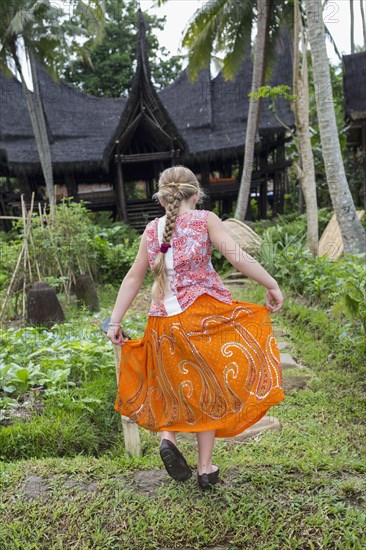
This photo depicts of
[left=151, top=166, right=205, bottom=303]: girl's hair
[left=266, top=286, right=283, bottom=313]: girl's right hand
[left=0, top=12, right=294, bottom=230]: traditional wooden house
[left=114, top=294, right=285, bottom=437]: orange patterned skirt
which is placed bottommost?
[left=114, top=294, right=285, bottom=437]: orange patterned skirt

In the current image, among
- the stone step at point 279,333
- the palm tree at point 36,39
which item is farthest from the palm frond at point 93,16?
the stone step at point 279,333

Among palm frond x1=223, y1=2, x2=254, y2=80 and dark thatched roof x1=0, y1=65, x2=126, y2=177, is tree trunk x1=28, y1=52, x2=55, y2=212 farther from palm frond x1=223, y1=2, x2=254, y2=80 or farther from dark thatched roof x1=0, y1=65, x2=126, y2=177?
palm frond x1=223, y1=2, x2=254, y2=80

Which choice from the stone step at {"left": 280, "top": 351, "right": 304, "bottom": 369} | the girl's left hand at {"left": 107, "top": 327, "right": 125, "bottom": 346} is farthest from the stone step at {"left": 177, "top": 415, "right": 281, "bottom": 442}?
the girl's left hand at {"left": 107, "top": 327, "right": 125, "bottom": 346}

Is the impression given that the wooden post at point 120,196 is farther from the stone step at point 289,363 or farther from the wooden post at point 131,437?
the wooden post at point 131,437

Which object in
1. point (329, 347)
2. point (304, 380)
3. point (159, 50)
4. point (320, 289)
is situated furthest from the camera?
point (159, 50)

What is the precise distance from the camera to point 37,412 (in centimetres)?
318

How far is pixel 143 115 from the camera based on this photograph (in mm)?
13273

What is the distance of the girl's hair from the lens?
2.17 m

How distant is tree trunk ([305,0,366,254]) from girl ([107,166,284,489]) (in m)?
4.18

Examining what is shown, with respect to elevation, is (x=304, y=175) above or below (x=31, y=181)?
below

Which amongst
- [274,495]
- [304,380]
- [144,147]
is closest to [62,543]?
[274,495]

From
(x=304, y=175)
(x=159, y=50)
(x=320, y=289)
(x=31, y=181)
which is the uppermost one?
(x=159, y=50)

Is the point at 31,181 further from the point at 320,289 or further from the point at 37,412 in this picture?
the point at 37,412

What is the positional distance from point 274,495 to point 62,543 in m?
0.91
